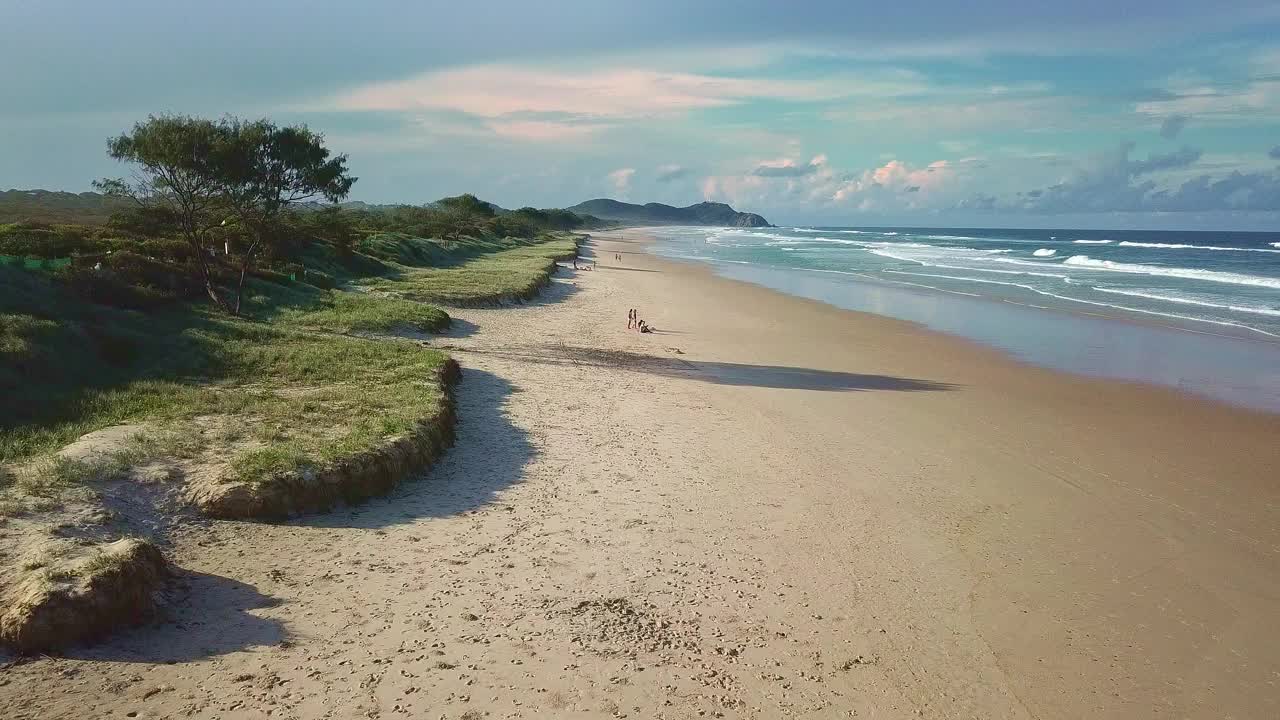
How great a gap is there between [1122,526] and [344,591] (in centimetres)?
894

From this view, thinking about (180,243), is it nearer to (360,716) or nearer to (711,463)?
(711,463)

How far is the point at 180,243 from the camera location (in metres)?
26.0

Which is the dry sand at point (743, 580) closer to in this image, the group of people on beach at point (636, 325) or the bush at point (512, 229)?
the group of people on beach at point (636, 325)

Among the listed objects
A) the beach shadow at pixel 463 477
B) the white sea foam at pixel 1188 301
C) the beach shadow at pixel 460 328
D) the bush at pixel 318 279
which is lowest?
the beach shadow at pixel 463 477

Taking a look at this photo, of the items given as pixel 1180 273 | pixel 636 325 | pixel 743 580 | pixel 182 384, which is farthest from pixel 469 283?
pixel 1180 273

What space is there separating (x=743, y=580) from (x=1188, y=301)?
117 feet

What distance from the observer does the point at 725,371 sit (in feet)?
60.2

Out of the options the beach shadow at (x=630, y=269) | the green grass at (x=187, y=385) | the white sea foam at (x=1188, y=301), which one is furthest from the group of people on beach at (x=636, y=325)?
the beach shadow at (x=630, y=269)

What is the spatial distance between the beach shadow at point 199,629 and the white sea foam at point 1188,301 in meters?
35.7

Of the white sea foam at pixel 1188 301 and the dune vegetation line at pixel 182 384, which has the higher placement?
the dune vegetation line at pixel 182 384

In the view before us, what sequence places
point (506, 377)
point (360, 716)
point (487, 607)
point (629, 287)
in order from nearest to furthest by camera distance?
point (360, 716)
point (487, 607)
point (506, 377)
point (629, 287)

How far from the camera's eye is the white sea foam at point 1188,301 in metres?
31.0

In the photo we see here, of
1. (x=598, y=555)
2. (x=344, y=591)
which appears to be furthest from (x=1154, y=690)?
(x=344, y=591)

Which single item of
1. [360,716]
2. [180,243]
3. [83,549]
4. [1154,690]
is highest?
[180,243]
